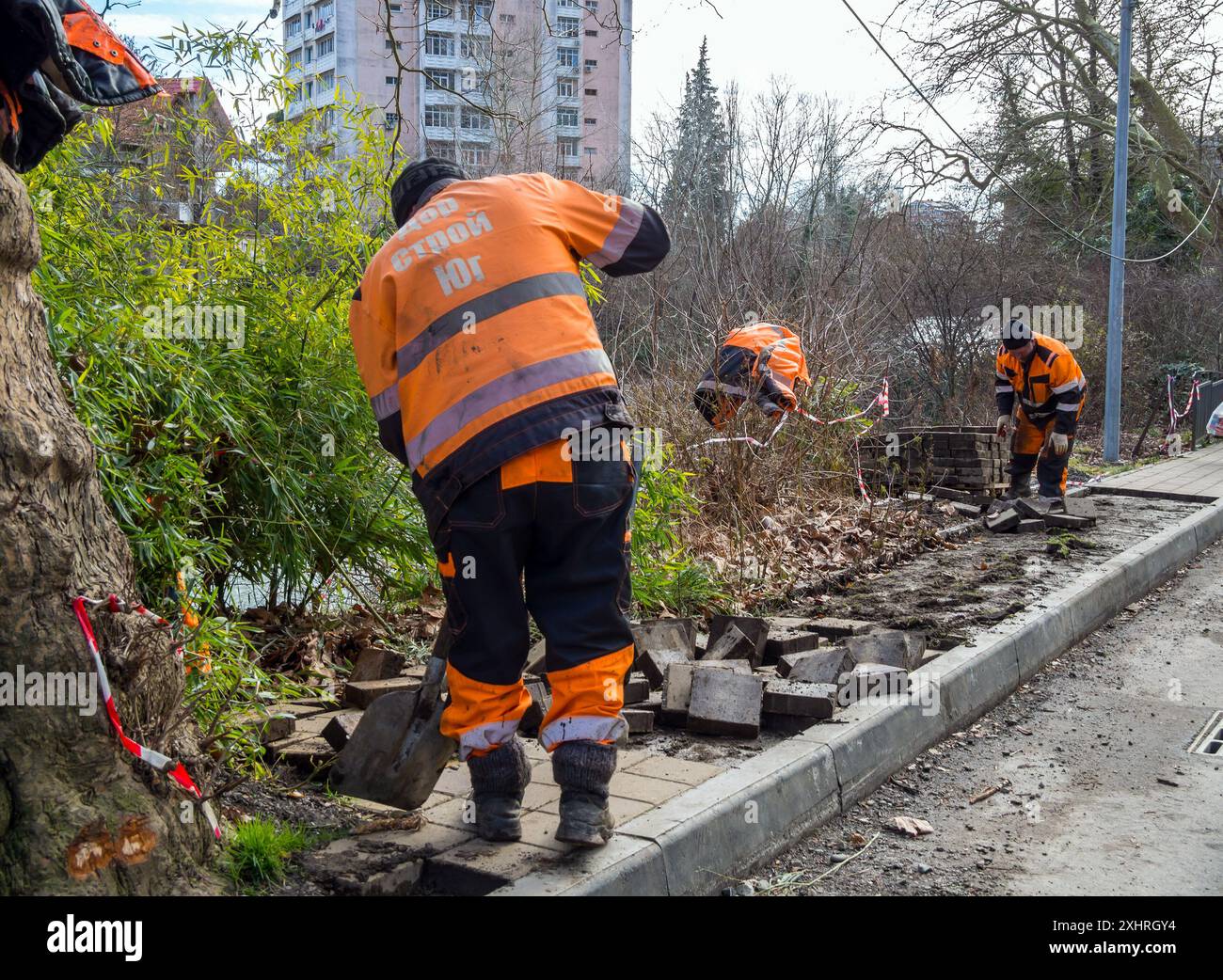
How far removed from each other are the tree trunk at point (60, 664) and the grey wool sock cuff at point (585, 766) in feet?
3.08

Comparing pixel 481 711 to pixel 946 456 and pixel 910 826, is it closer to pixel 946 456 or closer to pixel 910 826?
pixel 910 826

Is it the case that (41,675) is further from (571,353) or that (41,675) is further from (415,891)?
(571,353)

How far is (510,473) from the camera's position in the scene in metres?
3.01

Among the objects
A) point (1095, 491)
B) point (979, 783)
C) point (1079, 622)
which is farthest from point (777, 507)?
point (1095, 491)

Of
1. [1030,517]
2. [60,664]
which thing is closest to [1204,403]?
[1030,517]

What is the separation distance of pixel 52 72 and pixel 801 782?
10.0 feet

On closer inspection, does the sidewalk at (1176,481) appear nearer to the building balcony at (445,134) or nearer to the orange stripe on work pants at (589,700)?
the building balcony at (445,134)

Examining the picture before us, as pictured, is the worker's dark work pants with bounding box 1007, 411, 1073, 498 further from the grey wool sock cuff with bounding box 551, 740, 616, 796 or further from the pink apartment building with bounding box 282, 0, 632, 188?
the grey wool sock cuff with bounding box 551, 740, 616, 796

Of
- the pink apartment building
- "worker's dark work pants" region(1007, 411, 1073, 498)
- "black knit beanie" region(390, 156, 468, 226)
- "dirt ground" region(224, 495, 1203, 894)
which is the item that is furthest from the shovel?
"worker's dark work pants" region(1007, 411, 1073, 498)

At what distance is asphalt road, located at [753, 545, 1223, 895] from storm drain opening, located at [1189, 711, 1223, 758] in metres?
0.05

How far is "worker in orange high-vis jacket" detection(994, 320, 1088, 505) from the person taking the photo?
10453 mm

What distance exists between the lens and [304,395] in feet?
15.6
